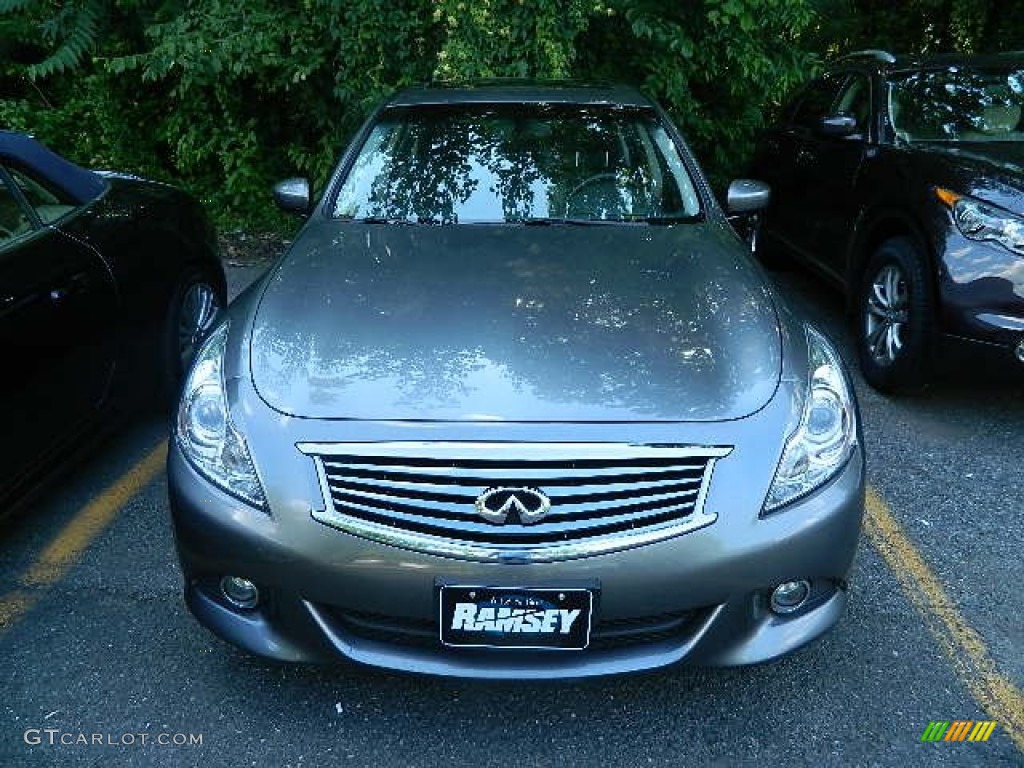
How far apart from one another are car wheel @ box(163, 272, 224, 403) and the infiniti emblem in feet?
6.76

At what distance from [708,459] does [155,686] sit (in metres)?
1.54

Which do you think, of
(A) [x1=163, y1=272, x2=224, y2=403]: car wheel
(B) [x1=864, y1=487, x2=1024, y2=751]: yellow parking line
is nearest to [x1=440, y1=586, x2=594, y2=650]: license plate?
(B) [x1=864, y1=487, x2=1024, y2=751]: yellow parking line

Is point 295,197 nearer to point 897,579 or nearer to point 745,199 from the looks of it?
point 745,199

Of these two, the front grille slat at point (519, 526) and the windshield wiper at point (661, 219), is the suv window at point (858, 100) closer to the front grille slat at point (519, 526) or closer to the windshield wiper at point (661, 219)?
the windshield wiper at point (661, 219)

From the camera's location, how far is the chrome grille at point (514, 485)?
2.04 metres

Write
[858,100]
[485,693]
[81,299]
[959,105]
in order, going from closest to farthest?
1. [485,693]
2. [81,299]
3. [959,105]
4. [858,100]

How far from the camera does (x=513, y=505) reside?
2.05 meters

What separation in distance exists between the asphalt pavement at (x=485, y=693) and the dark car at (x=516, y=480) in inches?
6.3

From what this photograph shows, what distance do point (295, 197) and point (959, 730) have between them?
283cm

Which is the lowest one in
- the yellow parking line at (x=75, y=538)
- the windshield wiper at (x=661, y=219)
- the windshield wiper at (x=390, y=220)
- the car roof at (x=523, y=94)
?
the yellow parking line at (x=75, y=538)

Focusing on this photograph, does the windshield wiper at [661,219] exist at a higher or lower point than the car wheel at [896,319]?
higher

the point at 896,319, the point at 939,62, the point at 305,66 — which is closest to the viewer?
the point at 896,319

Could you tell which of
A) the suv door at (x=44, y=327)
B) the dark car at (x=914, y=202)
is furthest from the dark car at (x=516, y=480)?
the dark car at (x=914, y=202)

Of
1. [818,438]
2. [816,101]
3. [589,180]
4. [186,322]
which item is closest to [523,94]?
A: [589,180]
